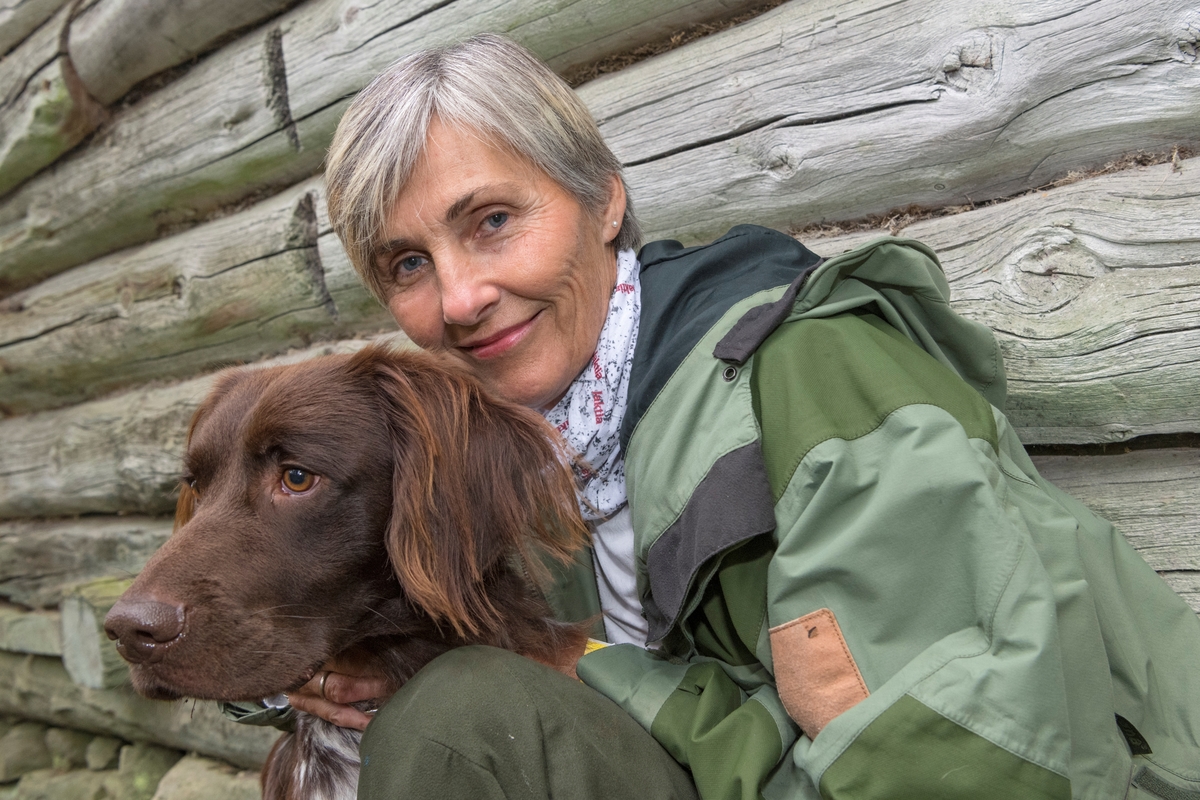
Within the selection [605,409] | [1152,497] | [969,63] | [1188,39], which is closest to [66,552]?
[605,409]

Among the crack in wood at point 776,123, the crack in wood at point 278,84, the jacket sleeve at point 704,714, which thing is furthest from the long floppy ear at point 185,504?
the crack in wood at point 278,84

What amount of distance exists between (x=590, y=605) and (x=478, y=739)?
0.92 meters

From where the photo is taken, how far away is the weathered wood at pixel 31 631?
4.44 meters

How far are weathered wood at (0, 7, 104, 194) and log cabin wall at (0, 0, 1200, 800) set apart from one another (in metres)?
0.01

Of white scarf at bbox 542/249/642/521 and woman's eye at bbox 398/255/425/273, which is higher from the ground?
woman's eye at bbox 398/255/425/273

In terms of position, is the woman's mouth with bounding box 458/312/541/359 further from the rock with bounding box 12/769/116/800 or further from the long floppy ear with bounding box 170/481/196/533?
the rock with bounding box 12/769/116/800

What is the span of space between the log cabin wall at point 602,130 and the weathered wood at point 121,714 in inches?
Answer: 0.8

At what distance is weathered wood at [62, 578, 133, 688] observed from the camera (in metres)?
3.78

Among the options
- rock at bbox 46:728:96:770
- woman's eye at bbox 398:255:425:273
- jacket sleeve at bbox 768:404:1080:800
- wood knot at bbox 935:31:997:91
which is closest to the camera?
jacket sleeve at bbox 768:404:1080:800

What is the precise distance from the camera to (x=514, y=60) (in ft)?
6.87

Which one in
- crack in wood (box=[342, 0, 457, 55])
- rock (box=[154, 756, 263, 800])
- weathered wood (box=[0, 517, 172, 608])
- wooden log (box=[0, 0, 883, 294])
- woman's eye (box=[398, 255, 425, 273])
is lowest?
rock (box=[154, 756, 263, 800])

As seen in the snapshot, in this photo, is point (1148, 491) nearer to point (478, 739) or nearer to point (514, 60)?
point (478, 739)

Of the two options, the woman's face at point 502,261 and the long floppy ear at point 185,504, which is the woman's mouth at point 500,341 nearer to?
the woman's face at point 502,261

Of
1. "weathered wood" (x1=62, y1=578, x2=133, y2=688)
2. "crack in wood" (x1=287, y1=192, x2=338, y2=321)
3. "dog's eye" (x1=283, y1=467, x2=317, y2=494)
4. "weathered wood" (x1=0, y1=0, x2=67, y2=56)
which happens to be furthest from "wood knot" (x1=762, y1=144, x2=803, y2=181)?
"weathered wood" (x1=0, y1=0, x2=67, y2=56)
